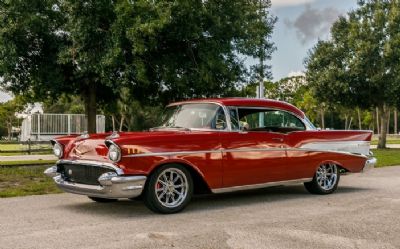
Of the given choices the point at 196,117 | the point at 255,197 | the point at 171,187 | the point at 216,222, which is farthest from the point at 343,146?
the point at 216,222

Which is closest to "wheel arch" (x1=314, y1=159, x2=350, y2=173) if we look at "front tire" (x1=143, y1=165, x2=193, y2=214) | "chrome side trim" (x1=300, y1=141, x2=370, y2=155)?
"chrome side trim" (x1=300, y1=141, x2=370, y2=155)

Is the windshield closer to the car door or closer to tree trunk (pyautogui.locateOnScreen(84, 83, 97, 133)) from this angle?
the car door

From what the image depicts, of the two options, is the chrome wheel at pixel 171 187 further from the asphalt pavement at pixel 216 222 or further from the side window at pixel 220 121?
the side window at pixel 220 121

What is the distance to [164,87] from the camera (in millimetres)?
15320

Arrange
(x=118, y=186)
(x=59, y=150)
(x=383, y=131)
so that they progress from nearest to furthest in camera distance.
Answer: (x=118, y=186), (x=59, y=150), (x=383, y=131)

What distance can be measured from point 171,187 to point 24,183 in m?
5.32

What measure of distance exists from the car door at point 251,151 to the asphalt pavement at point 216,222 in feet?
1.44

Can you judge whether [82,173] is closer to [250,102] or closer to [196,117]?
[196,117]

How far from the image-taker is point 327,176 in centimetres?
971

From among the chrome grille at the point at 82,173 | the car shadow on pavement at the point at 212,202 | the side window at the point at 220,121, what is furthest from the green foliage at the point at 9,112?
the side window at the point at 220,121

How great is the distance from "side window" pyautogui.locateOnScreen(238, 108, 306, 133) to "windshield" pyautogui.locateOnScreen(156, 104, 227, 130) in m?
0.40

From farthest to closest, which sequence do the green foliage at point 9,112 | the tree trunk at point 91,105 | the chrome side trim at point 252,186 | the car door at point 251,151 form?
the green foliage at point 9,112
the tree trunk at point 91,105
the car door at point 251,151
the chrome side trim at point 252,186

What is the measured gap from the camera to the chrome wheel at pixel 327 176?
31.3 ft

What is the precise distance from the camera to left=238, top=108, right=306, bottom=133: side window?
27.9ft
